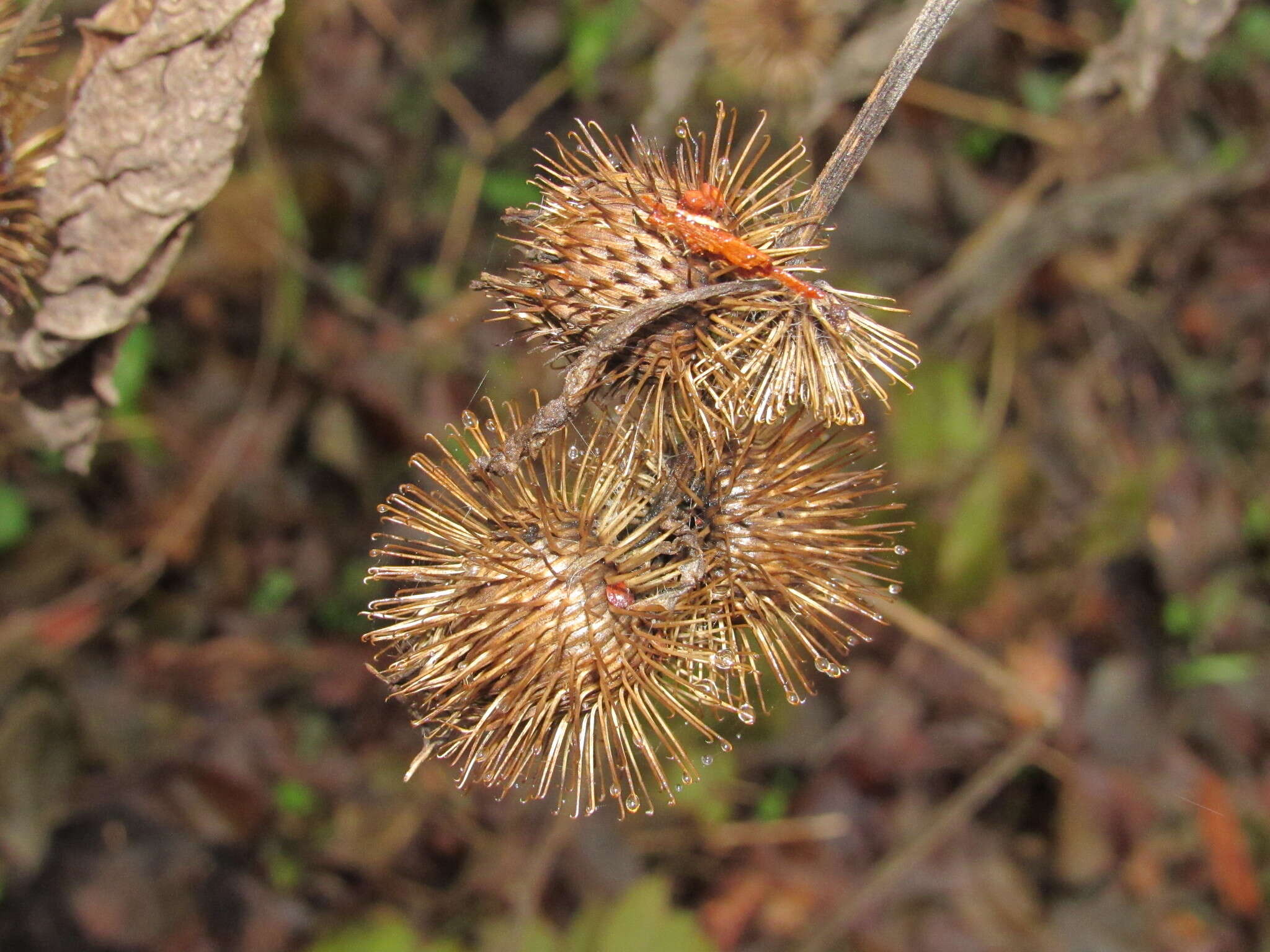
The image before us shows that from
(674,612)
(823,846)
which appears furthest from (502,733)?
(823,846)

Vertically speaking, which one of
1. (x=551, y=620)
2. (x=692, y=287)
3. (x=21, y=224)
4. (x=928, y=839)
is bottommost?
(x=928, y=839)

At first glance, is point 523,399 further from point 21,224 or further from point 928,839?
point 928,839

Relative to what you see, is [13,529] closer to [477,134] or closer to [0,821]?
[0,821]

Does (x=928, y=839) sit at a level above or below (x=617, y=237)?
below

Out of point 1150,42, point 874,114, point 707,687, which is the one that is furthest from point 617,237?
point 1150,42

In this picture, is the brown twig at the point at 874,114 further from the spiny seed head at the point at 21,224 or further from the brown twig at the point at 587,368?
the spiny seed head at the point at 21,224

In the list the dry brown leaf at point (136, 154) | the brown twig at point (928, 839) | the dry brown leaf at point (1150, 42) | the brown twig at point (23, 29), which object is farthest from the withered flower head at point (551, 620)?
the brown twig at point (928, 839)
